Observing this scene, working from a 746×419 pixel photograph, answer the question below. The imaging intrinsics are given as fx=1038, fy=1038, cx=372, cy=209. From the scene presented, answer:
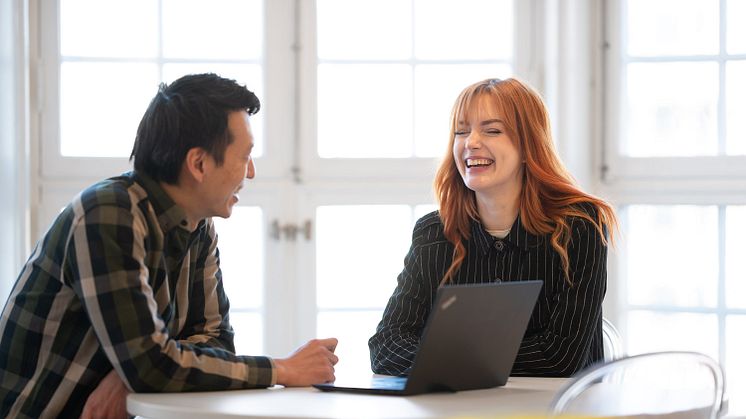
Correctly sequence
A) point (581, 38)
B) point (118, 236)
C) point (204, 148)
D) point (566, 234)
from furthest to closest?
point (581, 38)
point (566, 234)
point (204, 148)
point (118, 236)

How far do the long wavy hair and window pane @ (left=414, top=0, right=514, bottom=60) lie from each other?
3.71 feet

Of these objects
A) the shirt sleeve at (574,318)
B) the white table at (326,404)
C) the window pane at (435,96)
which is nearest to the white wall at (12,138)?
the window pane at (435,96)

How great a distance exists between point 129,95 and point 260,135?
469mm

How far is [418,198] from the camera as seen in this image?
11.9 ft

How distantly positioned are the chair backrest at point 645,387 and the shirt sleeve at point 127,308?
2.21 feet

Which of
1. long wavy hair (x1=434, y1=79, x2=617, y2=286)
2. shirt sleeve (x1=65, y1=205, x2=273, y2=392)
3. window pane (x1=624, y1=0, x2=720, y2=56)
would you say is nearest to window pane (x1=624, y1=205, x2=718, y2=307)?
window pane (x1=624, y1=0, x2=720, y2=56)

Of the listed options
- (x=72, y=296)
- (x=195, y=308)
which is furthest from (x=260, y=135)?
(x=72, y=296)

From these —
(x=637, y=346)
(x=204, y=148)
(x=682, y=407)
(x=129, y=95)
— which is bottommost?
(x=637, y=346)

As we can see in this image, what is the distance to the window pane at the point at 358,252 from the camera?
3627 millimetres

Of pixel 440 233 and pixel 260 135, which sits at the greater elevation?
pixel 260 135

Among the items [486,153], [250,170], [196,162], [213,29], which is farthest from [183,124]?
[213,29]

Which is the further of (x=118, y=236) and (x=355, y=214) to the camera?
(x=355, y=214)

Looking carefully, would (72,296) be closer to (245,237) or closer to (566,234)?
(566,234)

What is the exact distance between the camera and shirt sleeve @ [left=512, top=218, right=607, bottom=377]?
7.25 feet
